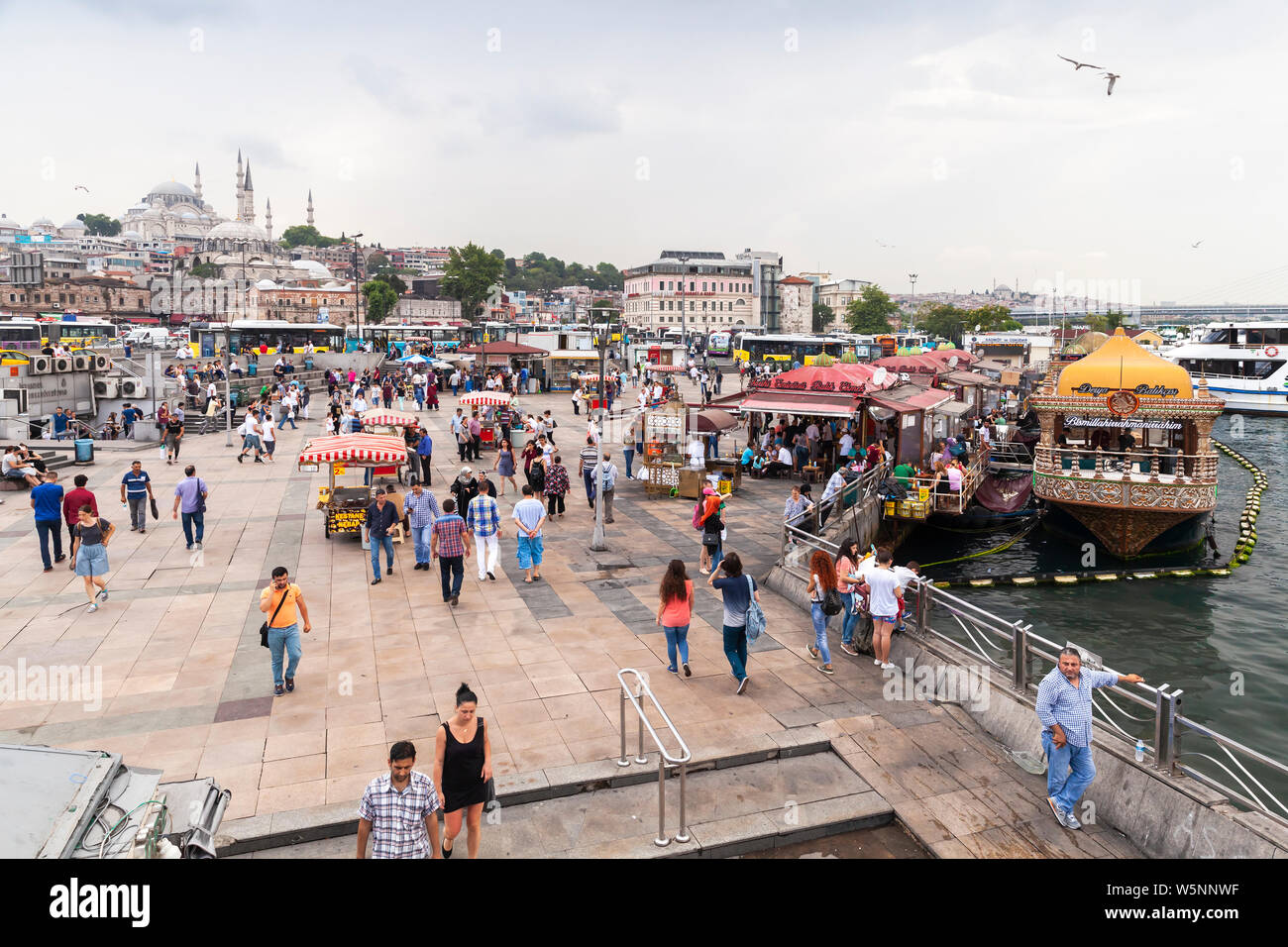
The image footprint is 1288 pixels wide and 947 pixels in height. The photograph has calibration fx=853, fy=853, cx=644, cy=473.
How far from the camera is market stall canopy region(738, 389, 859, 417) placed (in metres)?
21.8

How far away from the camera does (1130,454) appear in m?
21.0

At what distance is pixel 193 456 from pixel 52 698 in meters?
19.0

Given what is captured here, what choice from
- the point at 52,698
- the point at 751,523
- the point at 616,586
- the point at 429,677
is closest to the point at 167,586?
the point at 52,698

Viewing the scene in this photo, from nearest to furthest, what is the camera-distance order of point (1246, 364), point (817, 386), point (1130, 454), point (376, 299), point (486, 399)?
point (1130, 454) → point (817, 386) → point (486, 399) → point (1246, 364) → point (376, 299)

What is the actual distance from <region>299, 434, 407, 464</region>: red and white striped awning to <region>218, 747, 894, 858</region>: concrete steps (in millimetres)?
9449

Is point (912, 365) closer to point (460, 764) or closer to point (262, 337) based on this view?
point (460, 764)

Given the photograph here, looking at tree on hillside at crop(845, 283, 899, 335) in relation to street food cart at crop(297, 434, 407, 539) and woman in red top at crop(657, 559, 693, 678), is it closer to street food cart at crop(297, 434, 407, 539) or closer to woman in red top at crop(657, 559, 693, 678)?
street food cart at crop(297, 434, 407, 539)

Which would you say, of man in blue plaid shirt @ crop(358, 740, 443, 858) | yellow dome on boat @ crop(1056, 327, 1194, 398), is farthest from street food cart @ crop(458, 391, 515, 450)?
man in blue plaid shirt @ crop(358, 740, 443, 858)

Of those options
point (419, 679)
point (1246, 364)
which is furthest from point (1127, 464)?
point (1246, 364)

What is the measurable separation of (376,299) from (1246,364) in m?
109

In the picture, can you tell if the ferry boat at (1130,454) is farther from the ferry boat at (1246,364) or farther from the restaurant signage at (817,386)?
the ferry boat at (1246,364)

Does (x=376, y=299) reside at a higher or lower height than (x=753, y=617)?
higher

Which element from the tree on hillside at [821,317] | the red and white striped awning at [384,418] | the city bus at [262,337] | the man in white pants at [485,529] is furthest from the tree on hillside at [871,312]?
the man in white pants at [485,529]
